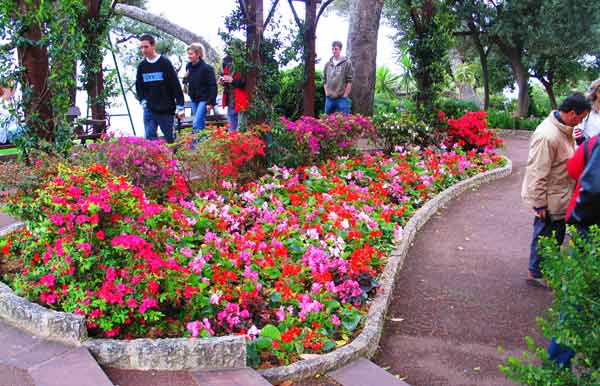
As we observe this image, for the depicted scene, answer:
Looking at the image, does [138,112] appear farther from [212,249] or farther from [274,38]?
[212,249]

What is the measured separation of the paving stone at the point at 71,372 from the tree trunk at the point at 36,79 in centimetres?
325

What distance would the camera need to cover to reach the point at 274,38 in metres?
7.54

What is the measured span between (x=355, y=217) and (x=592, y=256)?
3260 millimetres

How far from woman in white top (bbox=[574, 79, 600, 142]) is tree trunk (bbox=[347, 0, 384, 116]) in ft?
24.4

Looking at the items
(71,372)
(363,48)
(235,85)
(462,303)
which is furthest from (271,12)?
(363,48)

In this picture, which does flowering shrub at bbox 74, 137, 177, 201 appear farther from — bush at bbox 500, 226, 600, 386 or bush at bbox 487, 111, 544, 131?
bush at bbox 487, 111, 544, 131

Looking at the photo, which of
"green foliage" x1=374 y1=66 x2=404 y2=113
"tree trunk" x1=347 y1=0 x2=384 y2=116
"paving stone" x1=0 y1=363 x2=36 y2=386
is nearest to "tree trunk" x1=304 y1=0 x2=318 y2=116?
"tree trunk" x1=347 y1=0 x2=384 y2=116

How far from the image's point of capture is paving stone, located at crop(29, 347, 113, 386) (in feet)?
9.25

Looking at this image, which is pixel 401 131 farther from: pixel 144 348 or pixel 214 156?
pixel 144 348

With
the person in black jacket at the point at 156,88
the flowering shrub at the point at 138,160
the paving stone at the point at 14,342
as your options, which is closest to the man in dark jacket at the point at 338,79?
the person in black jacket at the point at 156,88

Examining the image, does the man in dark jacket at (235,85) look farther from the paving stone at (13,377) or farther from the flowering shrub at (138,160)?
the paving stone at (13,377)

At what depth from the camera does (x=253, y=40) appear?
7.35 metres

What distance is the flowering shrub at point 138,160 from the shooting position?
17.3 feet

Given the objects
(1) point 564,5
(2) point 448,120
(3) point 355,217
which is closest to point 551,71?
(1) point 564,5
